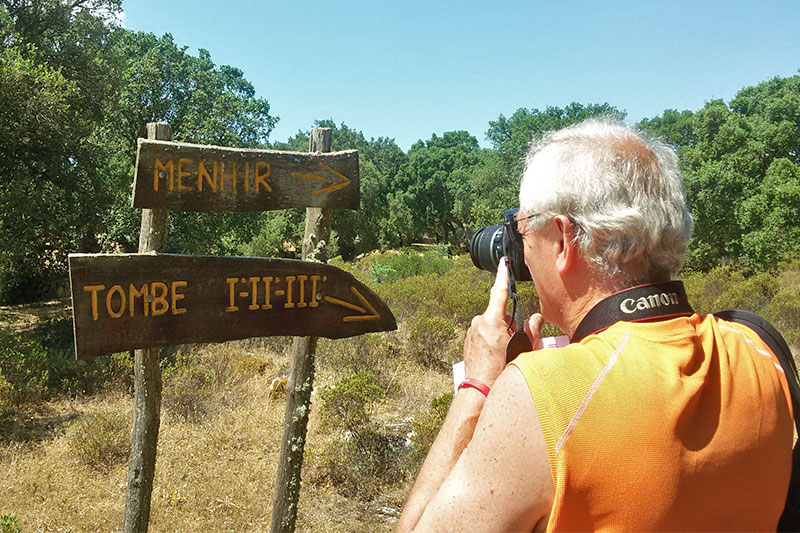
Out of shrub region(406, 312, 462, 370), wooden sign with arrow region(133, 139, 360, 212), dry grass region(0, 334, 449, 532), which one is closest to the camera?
wooden sign with arrow region(133, 139, 360, 212)

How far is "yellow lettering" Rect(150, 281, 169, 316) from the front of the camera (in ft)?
6.87

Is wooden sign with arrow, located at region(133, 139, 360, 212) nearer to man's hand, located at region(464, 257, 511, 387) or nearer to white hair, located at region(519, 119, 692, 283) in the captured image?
man's hand, located at region(464, 257, 511, 387)

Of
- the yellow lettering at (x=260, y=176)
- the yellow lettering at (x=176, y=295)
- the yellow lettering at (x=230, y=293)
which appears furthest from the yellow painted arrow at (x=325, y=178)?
the yellow lettering at (x=176, y=295)

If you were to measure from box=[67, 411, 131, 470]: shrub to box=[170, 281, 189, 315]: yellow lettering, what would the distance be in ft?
9.67

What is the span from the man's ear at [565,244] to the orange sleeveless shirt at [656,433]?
18 centimetres

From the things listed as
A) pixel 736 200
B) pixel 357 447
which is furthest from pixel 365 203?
pixel 357 447

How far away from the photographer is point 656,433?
840mm

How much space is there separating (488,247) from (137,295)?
136cm

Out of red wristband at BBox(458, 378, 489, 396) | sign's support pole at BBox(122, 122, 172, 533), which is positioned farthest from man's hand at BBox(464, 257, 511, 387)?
sign's support pole at BBox(122, 122, 172, 533)

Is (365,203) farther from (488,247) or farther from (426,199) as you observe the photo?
(488,247)

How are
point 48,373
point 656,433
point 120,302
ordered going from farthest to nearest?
1. point 48,373
2. point 120,302
3. point 656,433

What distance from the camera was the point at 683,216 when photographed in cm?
110

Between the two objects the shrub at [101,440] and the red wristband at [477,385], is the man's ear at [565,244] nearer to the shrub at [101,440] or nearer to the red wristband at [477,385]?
the red wristband at [477,385]

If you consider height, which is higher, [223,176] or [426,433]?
[223,176]
